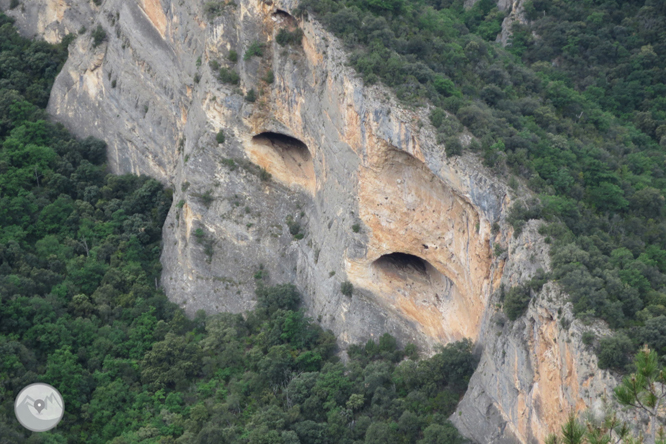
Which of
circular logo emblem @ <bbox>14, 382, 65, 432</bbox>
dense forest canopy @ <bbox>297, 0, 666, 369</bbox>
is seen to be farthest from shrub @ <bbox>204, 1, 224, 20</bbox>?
circular logo emblem @ <bbox>14, 382, 65, 432</bbox>

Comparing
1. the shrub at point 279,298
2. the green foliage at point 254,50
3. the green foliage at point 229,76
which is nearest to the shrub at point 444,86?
the green foliage at point 254,50

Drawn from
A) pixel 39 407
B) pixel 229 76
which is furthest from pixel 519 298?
pixel 39 407

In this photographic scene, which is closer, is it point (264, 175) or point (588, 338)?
point (588, 338)

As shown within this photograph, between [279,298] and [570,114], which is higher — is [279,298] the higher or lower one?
the lower one

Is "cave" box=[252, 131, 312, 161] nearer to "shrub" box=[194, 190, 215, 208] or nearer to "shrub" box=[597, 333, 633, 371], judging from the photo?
"shrub" box=[194, 190, 215, 208]

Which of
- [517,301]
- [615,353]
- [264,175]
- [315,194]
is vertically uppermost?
[315,194]

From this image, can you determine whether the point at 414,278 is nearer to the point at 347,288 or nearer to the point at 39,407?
the point at 347,288

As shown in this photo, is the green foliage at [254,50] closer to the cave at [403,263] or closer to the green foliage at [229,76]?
the green foliage at [229,76]
